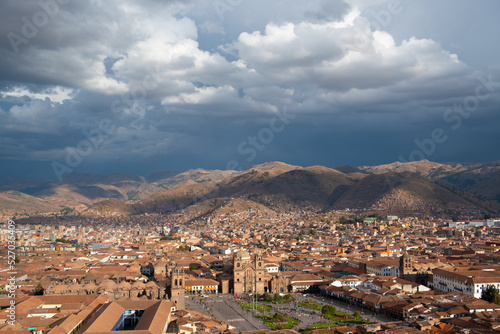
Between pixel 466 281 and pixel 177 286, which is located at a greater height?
pixel 466 281

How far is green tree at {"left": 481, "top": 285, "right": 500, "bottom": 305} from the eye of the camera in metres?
43.6

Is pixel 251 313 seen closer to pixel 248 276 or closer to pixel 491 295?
pixel 248 276

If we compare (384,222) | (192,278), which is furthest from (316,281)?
(384,222)

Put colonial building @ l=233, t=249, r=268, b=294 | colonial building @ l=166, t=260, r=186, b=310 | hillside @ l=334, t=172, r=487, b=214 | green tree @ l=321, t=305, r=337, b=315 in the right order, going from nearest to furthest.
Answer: green tree @ l=321, t=305, r=337, b=315 → colonial building @ l=166, t=260, r=186, b=310 → colonial building @ l=233, t=249, r=268, b=294 → hillside @ l=334, t=172, r=487, b=214

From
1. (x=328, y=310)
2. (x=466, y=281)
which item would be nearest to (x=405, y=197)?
(x=466, y=281)

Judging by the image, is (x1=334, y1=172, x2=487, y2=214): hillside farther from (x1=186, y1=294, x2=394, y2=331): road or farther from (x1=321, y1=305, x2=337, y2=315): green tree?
(x1=321, y1=305, x2=337, y2=315): green tree

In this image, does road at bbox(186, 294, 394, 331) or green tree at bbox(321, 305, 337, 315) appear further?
green tree at bbox(321, 305, 337, 315)

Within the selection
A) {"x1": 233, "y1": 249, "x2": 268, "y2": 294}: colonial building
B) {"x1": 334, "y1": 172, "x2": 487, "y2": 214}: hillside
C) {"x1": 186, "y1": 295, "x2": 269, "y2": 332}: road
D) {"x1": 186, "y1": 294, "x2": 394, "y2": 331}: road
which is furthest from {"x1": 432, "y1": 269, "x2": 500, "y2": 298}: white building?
{"x1": 334, "y1": 172, "x2": 487, "y2": 214}: hillside

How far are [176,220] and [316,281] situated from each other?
111643mm

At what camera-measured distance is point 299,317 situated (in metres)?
43.0

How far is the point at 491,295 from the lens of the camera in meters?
44.2

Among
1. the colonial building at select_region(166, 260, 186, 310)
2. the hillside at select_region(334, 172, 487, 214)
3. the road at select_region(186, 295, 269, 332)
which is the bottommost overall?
the road at select_region(186, 295, 269, 332)

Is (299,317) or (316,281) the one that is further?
(316,281)

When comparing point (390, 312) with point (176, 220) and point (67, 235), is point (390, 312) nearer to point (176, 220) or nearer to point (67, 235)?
point (67, 235)
